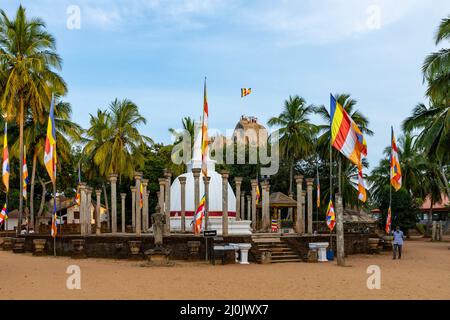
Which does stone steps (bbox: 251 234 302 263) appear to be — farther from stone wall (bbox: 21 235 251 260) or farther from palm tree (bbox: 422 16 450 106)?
palm tree (bbox: 422 16 450 106)

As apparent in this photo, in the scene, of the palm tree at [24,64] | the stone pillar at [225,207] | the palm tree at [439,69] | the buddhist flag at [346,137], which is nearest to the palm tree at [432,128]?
the palm tree at [439,69]

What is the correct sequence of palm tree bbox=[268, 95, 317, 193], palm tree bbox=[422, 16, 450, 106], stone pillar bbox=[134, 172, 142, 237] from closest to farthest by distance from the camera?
stone pillar bbox=[134, 172, 142, 237], palm tree bbox=[422, 16, 450, 106], palm tree bbox=[268, 95, 317, 193]

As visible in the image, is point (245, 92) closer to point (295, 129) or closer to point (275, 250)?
point (295, 129)

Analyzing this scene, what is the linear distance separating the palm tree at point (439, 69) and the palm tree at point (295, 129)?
613 inches

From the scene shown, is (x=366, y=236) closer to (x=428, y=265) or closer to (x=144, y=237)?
(x=428, y=265)

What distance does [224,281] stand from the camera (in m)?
15.4

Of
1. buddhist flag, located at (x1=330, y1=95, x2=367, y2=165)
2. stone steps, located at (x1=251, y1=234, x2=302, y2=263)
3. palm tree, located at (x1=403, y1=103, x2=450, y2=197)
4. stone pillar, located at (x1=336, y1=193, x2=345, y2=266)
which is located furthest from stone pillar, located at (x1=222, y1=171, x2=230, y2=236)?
Answer: palm tree, located at (x1=403, y1=103, x2=450, y2=197)

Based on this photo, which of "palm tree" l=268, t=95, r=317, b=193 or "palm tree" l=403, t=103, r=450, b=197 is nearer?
"palm tree" l=403, t=103, r=450, b=197

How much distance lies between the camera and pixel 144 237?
23.2m

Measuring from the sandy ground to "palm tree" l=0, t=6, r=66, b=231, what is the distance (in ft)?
41.1

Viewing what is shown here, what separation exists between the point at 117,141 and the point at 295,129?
1485 centimetres

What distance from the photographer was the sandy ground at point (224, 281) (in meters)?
12.7

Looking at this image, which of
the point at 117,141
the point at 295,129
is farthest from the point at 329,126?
the point at 117,141

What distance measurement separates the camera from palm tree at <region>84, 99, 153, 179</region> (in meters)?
40.1
